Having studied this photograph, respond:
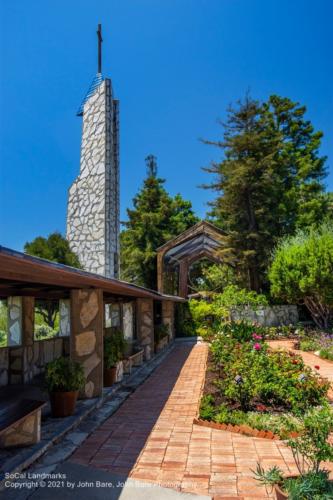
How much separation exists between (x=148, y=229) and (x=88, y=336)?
19.3m

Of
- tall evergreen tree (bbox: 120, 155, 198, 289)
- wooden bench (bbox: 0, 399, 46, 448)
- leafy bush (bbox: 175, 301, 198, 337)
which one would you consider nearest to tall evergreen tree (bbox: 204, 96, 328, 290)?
leafy bush (bbox: 175, 301, 198, 337)

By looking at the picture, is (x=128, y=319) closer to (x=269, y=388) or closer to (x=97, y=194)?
(x=97, y=194)

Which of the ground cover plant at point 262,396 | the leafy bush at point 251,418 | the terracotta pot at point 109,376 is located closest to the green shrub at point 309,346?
the ground cover plant at point 262,396

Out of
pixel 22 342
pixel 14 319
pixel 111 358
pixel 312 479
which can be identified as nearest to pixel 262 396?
pixel 111 358

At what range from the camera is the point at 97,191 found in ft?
47.0

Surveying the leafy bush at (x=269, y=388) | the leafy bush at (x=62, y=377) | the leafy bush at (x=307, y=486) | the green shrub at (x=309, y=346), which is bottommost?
the green shrub at (x=309, y=346)

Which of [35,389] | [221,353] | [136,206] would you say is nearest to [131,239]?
[136,206]

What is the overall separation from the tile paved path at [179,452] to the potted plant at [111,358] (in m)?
0.92

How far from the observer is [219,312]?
56.9 ft

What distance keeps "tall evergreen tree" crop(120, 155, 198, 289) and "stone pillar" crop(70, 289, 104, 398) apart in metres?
17.6

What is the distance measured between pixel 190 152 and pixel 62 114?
760 cm

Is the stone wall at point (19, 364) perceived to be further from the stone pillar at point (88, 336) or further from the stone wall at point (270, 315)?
the stone wall at point (270, 315)

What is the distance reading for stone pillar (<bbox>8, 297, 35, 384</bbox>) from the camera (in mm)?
7066

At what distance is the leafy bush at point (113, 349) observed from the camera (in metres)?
6.67
